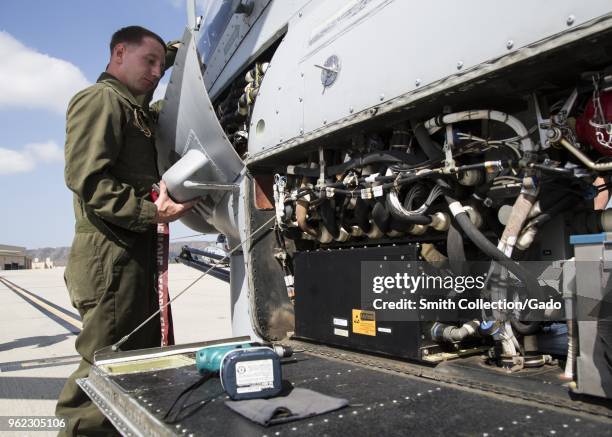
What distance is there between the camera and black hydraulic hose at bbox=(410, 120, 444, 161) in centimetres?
208

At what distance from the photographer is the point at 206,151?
10.2ft

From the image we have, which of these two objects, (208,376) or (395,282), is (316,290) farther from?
(208,376)

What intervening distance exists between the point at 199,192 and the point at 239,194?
0.28 meters

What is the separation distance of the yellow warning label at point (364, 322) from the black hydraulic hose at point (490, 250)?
0.64m

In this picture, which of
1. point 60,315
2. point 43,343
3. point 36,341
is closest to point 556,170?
point 43,343

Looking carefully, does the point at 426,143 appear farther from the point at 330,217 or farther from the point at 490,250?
the point at 330,217

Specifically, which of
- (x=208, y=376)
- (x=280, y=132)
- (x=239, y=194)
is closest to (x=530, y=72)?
(x=280, y=132)

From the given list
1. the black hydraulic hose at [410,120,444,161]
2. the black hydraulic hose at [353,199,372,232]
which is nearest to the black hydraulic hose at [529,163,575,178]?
the black hydraulic hose at [410,120,444,161]

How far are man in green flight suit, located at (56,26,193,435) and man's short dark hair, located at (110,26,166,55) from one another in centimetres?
30

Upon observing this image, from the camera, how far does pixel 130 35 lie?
3.28m

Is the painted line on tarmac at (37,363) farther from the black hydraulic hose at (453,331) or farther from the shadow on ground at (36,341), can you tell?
the black hydraulic hose at (453,331)

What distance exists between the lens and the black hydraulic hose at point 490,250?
5.92ft

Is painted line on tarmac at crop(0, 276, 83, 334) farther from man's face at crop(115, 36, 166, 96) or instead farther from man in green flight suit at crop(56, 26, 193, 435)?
man's face at crop(115, 36, 166, 96)

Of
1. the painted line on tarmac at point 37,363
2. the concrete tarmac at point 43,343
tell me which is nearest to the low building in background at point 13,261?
the concrete tarmac at point 43,343
